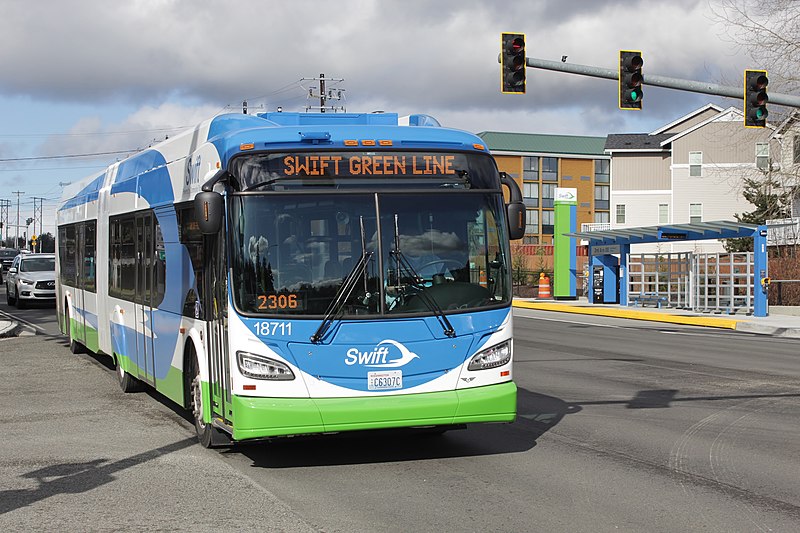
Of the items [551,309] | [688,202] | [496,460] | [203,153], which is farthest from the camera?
[688,202]

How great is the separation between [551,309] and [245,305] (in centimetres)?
3283

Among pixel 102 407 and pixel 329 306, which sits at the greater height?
pixel 329 306

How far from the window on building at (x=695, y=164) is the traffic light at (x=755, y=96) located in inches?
1757

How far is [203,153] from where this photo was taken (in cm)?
952

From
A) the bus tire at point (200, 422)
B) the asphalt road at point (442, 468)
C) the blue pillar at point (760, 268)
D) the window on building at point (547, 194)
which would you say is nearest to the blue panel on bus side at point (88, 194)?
the asphalt road at point (442, 468)

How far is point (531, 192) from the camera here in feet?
308

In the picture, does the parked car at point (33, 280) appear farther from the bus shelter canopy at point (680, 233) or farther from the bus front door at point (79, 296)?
the bus shelter canopy at point (680, 233)

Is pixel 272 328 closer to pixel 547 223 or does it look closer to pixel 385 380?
pixel 385 380

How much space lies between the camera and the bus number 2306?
8.23 m

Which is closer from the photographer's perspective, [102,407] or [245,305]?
[245,305]

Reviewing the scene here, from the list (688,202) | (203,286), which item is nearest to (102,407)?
(203,286)

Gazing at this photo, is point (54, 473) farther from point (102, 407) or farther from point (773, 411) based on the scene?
point (773, 411)

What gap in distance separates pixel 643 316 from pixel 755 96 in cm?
1557

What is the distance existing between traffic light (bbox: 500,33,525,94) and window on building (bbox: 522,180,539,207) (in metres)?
74.7
